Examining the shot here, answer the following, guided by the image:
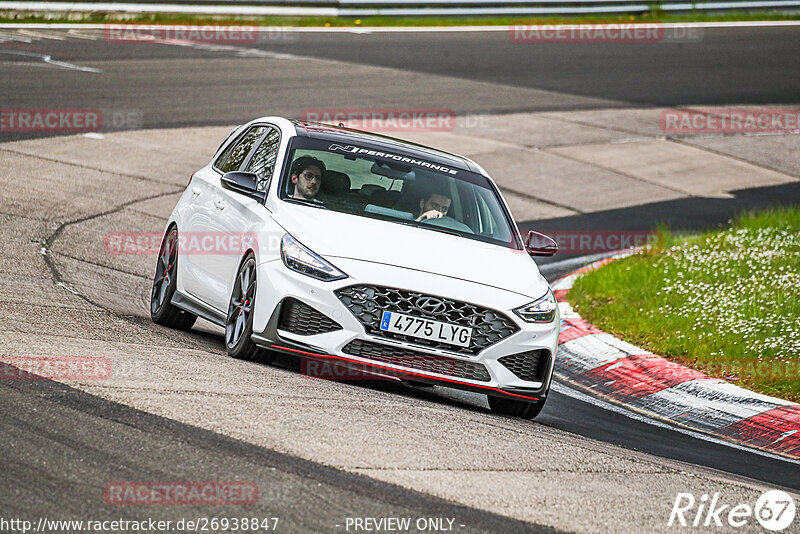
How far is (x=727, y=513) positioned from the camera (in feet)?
18.6

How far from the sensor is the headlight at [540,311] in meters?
7.61

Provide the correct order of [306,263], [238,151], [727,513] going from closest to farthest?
1. [727,513]
2. [306,263]
3. [238,151]

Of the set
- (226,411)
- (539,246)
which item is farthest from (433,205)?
(226,411)

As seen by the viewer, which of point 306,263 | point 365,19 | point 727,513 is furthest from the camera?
point 365,19

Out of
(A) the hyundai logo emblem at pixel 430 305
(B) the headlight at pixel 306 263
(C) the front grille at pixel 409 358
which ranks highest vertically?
(B) the headlight at pixel 306 263

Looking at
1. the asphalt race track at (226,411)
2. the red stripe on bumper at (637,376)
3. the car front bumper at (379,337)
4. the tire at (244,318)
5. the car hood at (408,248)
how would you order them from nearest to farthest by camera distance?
the asphalt race track at (226,411) < the car front bumper at (379,337) < the car hood at (408,248) < the tire at (244,318) < the red stripe on bumper at (637,376)

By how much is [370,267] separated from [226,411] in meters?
1.63

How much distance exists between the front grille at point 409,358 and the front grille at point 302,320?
177 millimetres

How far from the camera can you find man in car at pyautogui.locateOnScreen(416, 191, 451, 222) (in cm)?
852

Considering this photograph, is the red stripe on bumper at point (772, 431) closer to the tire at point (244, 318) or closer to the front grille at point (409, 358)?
the front grille at point (409, 358)

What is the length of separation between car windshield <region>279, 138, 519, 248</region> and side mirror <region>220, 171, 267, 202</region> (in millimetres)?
170

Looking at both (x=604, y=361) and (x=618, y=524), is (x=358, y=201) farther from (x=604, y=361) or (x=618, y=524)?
(x=618, y=524)

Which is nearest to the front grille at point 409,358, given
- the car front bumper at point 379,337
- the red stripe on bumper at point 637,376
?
the car front bumper at point 379,337

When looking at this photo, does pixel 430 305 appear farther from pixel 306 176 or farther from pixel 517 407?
pixel 306 176
